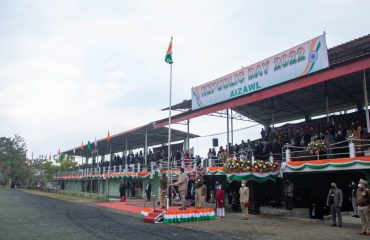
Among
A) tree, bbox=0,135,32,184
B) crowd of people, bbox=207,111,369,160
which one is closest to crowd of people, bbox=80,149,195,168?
crowd of people, bbox=207,111,369,160

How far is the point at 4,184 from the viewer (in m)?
89.6

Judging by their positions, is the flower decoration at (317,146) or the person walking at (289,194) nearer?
the flower decoration at (317,146)

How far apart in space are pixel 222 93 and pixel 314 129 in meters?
7.16

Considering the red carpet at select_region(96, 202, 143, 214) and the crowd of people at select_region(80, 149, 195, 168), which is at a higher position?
the crowd of people at select_region(80, 149, 195, 168)

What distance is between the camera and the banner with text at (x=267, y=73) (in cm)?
1873

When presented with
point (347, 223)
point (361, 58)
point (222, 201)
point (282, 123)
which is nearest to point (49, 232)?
point (222, 201)

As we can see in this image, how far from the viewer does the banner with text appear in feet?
61.5

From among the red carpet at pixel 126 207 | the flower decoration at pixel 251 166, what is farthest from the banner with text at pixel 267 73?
the red carpet at pixel 126 207

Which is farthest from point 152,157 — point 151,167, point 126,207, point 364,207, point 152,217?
point 364,207

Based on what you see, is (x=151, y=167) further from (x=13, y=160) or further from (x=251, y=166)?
(x=13, y=160)

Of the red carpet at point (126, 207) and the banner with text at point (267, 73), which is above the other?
the banner with text at point (267, 73)

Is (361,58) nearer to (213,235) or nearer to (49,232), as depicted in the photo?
(213,235)

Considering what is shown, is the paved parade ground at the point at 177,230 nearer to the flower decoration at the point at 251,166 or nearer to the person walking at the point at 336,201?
the person walking at the point at 336,201

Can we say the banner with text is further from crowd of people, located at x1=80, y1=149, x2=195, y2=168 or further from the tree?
the tree
